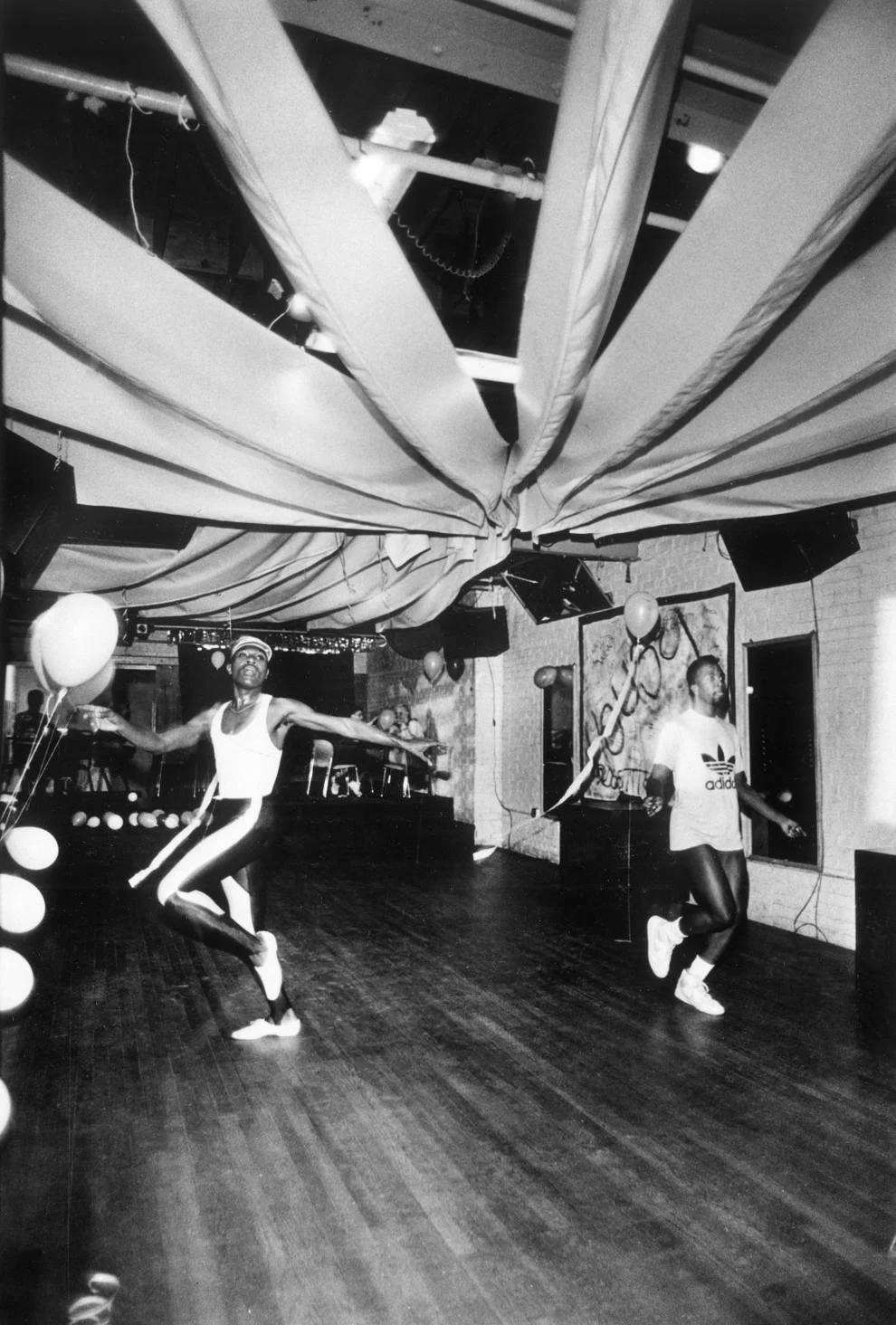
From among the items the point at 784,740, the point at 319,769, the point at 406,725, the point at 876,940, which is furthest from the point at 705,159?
the point at 319,769

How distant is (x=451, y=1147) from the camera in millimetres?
2775

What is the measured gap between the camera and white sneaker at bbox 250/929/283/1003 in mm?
3664

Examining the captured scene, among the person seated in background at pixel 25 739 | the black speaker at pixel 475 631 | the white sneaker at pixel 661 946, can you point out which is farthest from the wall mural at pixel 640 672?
the person seated in background at pixel 25 739

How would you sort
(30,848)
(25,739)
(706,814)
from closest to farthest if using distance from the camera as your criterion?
(30,848) < (706,814) < (25,739)

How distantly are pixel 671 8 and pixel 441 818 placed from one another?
871 centimetres

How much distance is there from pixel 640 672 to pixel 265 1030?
4591 millimetres

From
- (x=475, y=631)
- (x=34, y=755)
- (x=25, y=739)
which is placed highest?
(x=475, y=631)

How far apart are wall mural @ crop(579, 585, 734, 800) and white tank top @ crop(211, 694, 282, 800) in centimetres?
358

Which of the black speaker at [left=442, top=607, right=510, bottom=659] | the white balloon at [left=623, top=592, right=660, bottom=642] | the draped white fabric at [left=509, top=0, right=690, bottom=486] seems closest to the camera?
the draped white fabric at [left=509, top=0, right=690, bottom=486]

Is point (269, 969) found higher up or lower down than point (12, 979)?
lower down

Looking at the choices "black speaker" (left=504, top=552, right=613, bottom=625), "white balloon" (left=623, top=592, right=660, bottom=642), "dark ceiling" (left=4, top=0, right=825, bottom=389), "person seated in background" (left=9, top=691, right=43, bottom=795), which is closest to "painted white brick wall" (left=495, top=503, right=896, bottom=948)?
"white balloon" (left=623, top=592, right=660, bottom=642)

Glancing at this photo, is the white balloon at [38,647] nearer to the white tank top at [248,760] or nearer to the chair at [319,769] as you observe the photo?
the white tank top at [248,760]

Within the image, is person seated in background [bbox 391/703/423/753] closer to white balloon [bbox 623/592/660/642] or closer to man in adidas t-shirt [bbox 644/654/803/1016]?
white balloon [bbox 623/592/660/642]

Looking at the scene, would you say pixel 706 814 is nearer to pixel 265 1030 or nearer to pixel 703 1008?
pixel 703 1008
